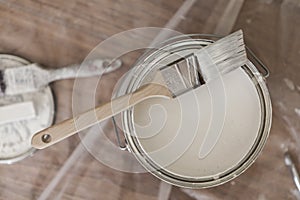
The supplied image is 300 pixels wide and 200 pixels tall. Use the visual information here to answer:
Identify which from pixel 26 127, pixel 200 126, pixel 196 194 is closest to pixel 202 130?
pixel 200 126

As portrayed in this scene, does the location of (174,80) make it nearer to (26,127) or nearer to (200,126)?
(200,126)

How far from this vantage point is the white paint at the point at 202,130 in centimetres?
79

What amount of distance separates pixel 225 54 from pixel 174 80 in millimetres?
77

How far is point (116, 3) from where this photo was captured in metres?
0.83

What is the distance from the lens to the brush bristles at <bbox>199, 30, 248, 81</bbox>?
0.75m

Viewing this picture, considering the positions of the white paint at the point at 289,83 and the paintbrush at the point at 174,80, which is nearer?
the paintbrush at the point at 174,80

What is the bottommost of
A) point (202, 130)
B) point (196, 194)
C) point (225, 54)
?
point (196, 194)

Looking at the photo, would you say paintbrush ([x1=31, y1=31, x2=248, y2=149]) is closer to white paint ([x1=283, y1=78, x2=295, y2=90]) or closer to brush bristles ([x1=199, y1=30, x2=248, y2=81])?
brush bristles ([x1=199, y1=30, x2=248, y2=81])

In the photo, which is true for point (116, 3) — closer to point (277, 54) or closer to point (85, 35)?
point (85, 35)

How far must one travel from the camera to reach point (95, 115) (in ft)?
2.44

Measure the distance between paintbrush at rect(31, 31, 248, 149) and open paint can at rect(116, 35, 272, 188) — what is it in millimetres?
28

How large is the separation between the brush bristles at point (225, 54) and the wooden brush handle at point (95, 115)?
7 cm

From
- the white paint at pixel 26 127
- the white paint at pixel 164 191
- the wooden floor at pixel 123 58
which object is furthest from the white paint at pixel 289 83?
the white paint at pixel 26 127

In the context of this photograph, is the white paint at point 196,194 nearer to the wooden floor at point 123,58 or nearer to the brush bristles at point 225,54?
the wooden floor at point 123,58
